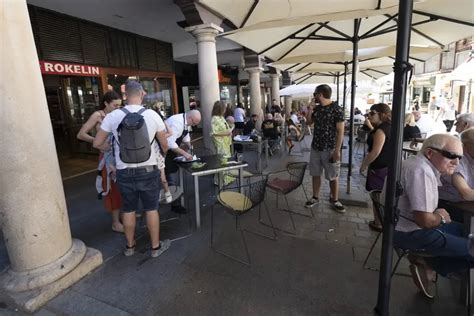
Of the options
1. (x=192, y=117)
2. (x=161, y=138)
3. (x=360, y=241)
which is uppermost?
(x=192, y=117)

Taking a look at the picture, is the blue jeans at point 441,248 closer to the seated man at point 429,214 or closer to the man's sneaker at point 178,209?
the seated man at point 429,214

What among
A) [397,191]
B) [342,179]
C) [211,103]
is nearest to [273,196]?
[342,179]

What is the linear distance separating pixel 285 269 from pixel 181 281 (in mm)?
943

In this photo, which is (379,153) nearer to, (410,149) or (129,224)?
(410,149)

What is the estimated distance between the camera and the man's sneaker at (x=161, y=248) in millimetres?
2902

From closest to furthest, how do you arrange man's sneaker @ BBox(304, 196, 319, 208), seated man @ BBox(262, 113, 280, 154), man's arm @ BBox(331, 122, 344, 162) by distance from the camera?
man's arm @ BBox(331, 122, 344, 162)
man's sneaker @ BBox(304, 196, 319, 208)
seated man @ BBox(262, 113, 280, 154)

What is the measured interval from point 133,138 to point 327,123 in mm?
2493

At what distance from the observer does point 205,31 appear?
17.2ft

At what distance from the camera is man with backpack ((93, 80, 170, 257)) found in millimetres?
2535

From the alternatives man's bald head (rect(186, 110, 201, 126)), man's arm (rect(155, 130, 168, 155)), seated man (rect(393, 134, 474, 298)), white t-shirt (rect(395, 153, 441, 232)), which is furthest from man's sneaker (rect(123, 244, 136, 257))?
white t-shirt (rect(395, 153, 441, 232))

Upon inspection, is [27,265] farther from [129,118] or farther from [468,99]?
[468,99]

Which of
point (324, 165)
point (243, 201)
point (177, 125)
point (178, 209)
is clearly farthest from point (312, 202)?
point (177, 125)

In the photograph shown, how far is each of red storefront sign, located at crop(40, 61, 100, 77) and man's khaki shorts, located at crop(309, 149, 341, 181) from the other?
5360 mm

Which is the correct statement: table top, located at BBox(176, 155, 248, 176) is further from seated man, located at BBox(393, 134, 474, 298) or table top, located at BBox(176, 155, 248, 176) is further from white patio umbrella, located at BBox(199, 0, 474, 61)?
seated man, located at BBox(393, 134, 474, 298)
